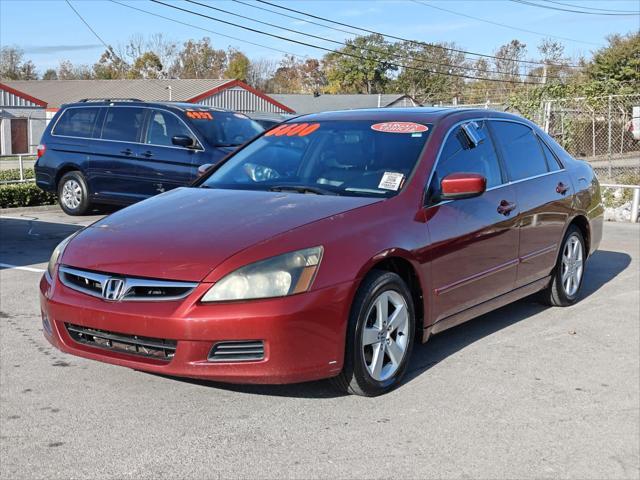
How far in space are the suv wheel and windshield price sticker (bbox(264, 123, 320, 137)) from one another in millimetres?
7653

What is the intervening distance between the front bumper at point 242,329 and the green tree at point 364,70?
6367 centimetres

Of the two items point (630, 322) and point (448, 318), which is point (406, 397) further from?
point (630, 322)

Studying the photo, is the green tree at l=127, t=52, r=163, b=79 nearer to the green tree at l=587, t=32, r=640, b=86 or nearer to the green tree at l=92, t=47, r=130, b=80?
the green tree at l=92, t=47, r=130, b=80

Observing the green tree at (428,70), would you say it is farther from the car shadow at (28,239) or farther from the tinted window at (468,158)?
the tinted window at (468,158)

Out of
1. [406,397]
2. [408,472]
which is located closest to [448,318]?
[406,397]

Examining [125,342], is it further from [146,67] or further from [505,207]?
[146,67]

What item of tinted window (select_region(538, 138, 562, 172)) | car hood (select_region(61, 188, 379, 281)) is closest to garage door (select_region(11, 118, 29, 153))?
tinted window (select_region(538, 138, 562, 172))

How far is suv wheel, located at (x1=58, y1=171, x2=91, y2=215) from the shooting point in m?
12.8

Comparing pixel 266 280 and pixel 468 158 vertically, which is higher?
pixel 468 158

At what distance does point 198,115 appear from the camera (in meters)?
11.9

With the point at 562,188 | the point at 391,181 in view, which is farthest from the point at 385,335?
the point at 562,188

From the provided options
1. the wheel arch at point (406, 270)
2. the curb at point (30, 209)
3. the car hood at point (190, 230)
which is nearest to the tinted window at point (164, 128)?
the curb at point (30, 209)

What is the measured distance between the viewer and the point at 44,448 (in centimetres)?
365

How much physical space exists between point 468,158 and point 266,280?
2090mm
